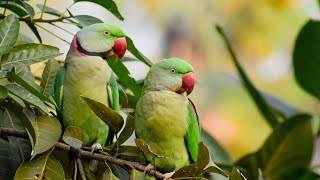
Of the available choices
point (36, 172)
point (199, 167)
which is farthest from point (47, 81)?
point (199, 167)

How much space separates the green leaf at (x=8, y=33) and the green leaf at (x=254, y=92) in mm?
926

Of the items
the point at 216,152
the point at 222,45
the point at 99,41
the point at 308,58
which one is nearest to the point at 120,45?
the point at 99,41

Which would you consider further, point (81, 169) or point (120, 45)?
point (120, 45)

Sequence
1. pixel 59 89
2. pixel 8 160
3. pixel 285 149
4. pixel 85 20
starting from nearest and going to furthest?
1. pixel 8 160
2. pixel 59 89
3. pixel 85 20
4. pixel 285 149

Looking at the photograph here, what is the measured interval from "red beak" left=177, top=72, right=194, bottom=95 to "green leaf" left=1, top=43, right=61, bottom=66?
1.00 feet

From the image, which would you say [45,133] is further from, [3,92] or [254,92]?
[254,92]

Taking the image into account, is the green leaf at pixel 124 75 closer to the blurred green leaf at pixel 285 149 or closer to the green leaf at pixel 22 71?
the green leaf at pixel 22 71

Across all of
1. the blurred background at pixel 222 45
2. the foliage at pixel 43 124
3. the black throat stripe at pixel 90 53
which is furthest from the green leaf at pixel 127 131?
the blurred background at pixel 222 45

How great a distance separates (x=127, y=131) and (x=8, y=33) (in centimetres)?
28

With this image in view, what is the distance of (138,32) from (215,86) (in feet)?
5.52

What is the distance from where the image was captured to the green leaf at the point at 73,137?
1.10 m

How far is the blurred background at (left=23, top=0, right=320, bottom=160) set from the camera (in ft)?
24.3

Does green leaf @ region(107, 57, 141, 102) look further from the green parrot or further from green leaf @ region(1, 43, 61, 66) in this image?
green leaf @ region(1, 43, 61, 66)

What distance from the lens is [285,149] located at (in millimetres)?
1924
